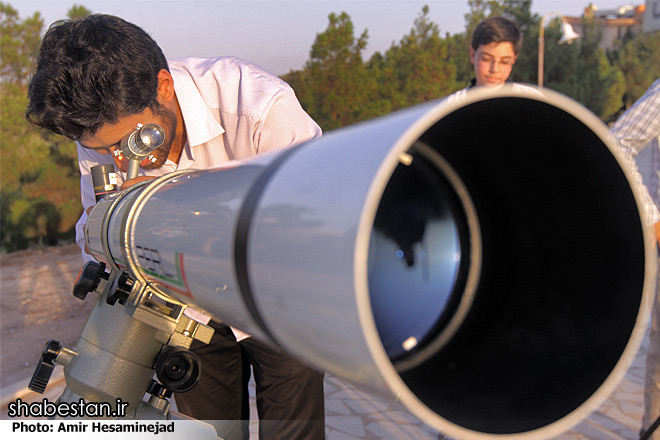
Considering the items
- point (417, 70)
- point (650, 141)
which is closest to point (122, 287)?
point (650, 141)

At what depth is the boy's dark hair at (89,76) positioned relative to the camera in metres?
1.62

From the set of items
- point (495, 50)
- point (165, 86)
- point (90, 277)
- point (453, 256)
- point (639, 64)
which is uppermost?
point (495, 50)

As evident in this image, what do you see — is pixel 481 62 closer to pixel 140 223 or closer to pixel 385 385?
pixel 140 223

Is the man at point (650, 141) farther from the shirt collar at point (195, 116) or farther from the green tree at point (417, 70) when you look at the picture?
the green tree at point (417, 70)

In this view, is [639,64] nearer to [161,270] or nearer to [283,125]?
[283,125]

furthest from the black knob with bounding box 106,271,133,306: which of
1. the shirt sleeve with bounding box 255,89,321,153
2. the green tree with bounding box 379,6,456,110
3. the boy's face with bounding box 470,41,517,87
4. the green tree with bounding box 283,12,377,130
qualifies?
the green tree with bounding box 379,6,456,110

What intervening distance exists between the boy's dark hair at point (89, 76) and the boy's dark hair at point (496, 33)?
2.16 meters

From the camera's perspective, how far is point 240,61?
2.01m

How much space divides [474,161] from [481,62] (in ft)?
8.54

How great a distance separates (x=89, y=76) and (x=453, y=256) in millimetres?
1217

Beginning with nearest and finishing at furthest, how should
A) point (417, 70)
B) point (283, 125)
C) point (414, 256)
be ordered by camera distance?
point (414, 256)
point (283, 125)
point (417, 70)

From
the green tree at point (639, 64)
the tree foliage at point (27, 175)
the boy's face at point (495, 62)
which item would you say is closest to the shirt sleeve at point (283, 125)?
the boy's face at point (495, 62)

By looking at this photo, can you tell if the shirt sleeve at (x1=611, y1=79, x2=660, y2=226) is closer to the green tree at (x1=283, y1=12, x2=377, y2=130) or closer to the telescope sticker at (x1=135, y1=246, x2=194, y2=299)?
the telescope sticker at (x1=135, y1=246, x2=194, y2=299)

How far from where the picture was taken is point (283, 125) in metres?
1.74
